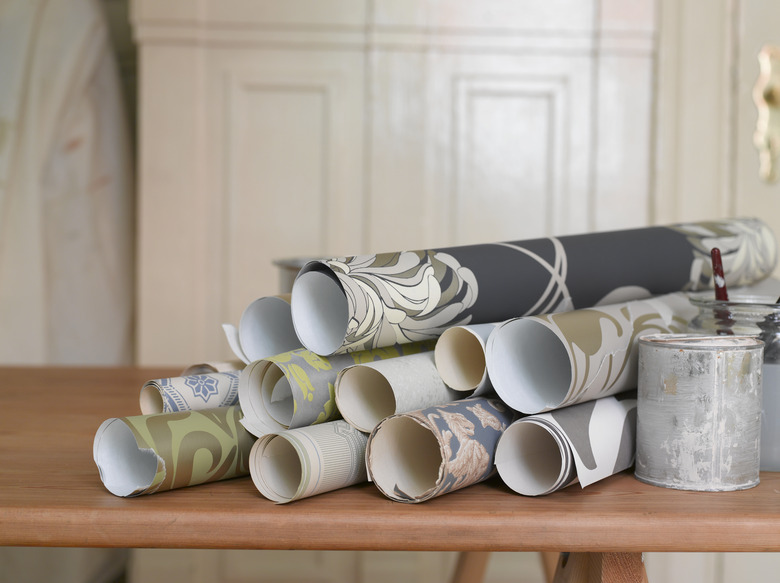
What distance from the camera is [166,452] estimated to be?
0.43 m

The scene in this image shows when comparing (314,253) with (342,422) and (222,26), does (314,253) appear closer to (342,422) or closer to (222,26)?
(222,26)

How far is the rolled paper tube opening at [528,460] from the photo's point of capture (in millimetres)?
436

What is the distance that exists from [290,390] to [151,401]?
115mm

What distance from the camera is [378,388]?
18.8 inches

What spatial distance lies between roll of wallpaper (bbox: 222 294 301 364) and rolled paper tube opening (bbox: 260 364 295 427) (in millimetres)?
39

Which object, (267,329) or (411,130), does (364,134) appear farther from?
(267,329)

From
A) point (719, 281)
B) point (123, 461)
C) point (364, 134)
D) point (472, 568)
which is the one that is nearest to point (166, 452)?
point (123, 461)

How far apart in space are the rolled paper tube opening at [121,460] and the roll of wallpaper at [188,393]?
6cm

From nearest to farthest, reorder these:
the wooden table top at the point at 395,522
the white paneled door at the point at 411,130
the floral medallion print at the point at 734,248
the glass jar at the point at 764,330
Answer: the wooden table top at the point at 395,522 < the glass jar at the point at 764,330 < the floral medallion print at the point at 734,248 < the white paneled door at the point at 411,130

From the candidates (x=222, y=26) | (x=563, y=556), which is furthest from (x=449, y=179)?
(x=563, y=556)

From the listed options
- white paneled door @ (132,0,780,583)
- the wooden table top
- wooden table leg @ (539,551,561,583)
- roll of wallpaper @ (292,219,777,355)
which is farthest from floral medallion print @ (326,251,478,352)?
white paneled door @ (132,0,780,583)

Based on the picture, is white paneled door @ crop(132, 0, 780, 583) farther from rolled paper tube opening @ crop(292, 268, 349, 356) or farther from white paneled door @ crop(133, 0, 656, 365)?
rolled paper tube opening @ crop(292, 268, 349, 356)

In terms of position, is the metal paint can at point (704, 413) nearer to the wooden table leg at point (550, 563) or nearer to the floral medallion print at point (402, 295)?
the floral medallion print at point (402, 295)

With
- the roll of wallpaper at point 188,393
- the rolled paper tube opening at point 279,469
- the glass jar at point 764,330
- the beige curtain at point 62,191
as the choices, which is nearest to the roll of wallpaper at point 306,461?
the rolled paper tube opening at point 279,469
